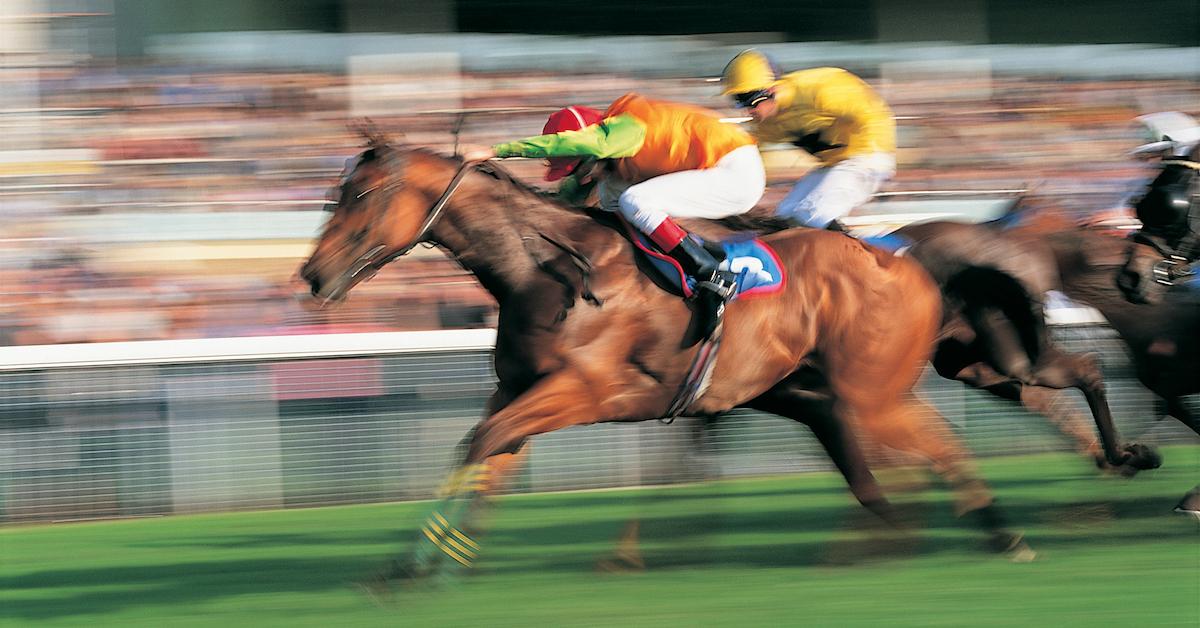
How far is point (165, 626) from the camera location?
13.2ft

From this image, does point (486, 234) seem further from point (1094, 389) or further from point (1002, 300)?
point (1094, 389)

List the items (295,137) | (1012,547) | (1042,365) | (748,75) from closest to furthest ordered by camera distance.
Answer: (1012,547) < (748,75) < (1042,365) < (295,137)

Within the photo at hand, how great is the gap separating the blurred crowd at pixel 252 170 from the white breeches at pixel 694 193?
264cm

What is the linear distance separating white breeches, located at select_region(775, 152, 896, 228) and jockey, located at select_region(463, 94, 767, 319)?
399mm

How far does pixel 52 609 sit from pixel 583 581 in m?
1.56

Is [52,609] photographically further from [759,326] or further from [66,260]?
[66,260]

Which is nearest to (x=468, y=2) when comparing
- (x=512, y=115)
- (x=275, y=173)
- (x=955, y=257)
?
(x=512, y=115)

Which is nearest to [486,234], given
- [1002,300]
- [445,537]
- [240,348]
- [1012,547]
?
[445,537]

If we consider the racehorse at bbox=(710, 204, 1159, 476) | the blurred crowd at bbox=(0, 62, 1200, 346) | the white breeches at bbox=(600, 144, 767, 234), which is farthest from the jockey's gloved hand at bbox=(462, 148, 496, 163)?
the blurred crowd at bbox=(0, 62, 1200, 346)

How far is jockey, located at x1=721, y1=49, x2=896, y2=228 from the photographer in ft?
16.8

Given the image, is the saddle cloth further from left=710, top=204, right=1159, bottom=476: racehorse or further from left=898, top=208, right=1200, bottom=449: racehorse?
left=898, top=208, right=1200, bottom=449: racehorse

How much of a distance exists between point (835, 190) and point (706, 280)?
0.95m

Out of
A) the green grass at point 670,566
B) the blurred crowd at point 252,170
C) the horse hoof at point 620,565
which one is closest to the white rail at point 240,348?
the blurred crowd at point 252,170

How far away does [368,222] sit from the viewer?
166 inches
